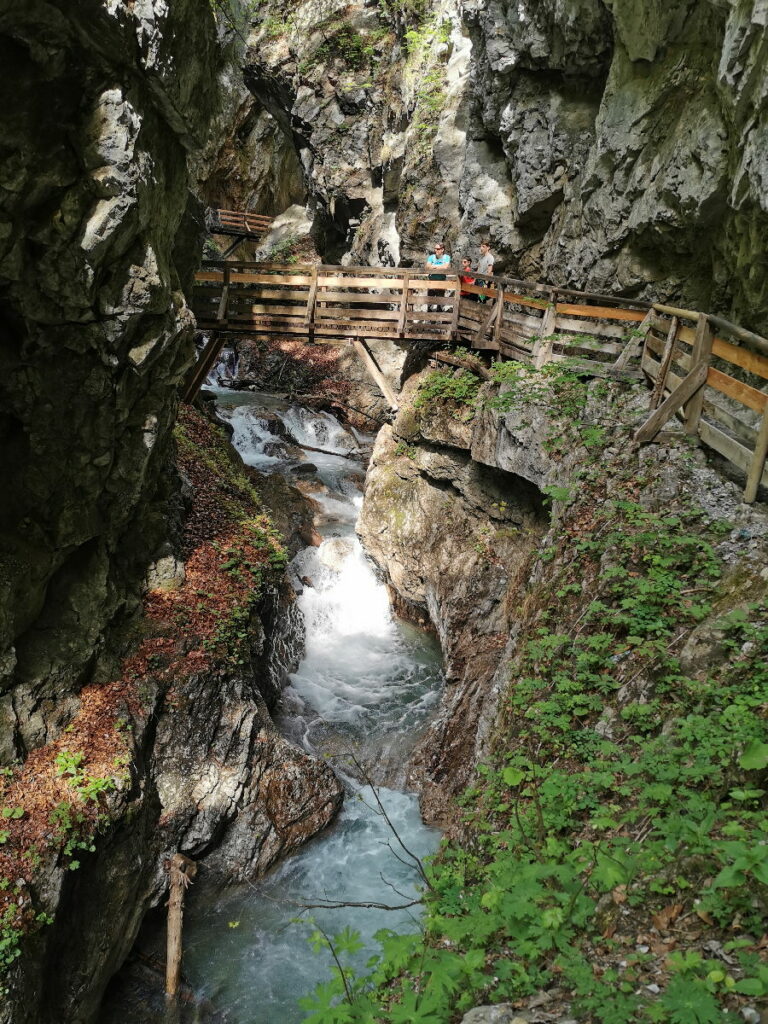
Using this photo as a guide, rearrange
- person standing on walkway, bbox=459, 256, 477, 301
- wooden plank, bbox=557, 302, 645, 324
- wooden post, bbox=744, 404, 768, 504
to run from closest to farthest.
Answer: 1. wooden post, bbox=744, 404, 768, 504
2. wooden plank, bbox=557, 302, 645, 324
3. person standing on walkway, bbox=459, 256, 477, 301

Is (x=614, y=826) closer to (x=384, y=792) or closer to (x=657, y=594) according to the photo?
(x=657, y=594)

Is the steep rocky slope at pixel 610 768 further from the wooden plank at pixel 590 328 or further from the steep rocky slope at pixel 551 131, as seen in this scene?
the steep rocky slope at pixel 551 131

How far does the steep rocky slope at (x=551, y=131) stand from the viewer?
29.1ft

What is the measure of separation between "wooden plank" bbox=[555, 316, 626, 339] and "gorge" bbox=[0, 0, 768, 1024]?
113cm

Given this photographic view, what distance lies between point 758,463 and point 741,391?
2.83 ft

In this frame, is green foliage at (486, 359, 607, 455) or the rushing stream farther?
green foliage at (486, 359, 607, 455)

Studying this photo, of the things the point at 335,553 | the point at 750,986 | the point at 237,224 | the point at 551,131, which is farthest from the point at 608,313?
the point at 237,224

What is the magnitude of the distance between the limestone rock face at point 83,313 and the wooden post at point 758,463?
6.32 m

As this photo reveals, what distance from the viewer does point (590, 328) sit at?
10.4m

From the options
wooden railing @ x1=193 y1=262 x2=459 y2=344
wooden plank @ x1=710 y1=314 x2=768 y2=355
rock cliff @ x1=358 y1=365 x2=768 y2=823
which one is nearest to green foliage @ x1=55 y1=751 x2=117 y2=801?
rock cliff @ x1=358 y1=365 x2=768 y2=823

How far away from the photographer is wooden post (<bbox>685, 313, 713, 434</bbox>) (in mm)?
6742

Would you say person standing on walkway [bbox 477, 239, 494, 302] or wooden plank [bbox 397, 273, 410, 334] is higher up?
person standing on walkway [bbox 477, 239, 494, 302]

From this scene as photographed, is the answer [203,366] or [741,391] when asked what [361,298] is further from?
[741,391]

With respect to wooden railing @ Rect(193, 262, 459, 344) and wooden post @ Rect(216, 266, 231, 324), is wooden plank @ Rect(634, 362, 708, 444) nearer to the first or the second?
wooden railing @ Rect(193, 262, 459, 344)
